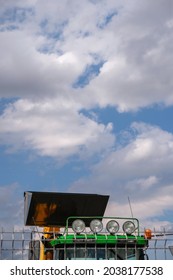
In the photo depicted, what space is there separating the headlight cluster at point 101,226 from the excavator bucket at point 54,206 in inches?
165

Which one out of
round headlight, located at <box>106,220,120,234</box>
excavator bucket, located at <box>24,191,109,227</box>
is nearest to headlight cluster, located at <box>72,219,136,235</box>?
round headlight, located at <box>106,220,120,234</box>

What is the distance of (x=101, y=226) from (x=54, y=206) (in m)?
4.83

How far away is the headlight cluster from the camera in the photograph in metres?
17.6

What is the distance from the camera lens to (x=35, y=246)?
18.2m

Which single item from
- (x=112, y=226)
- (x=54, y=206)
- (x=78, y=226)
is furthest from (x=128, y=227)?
(x=54, y=206)

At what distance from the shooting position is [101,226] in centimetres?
1778

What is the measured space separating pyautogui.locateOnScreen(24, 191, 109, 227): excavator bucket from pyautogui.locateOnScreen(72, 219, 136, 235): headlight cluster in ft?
13.8

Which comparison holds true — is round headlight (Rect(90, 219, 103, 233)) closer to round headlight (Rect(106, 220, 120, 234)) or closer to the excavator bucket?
round headlight (Rect(106, 220, 120, 234))

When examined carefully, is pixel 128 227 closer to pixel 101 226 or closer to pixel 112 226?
pixel 112 226

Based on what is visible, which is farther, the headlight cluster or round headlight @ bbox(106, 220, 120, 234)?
round headlight @ bbox(106, 220, 120, 234)

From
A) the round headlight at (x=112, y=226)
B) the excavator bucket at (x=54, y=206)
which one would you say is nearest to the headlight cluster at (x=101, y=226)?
the round headlight at (x=112, y=226)

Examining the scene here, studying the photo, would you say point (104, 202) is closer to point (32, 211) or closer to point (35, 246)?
point (32, 211)

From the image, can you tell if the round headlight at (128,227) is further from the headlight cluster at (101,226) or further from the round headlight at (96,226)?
the round headlight at (96,226)

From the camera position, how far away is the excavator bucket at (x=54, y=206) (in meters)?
21.7
